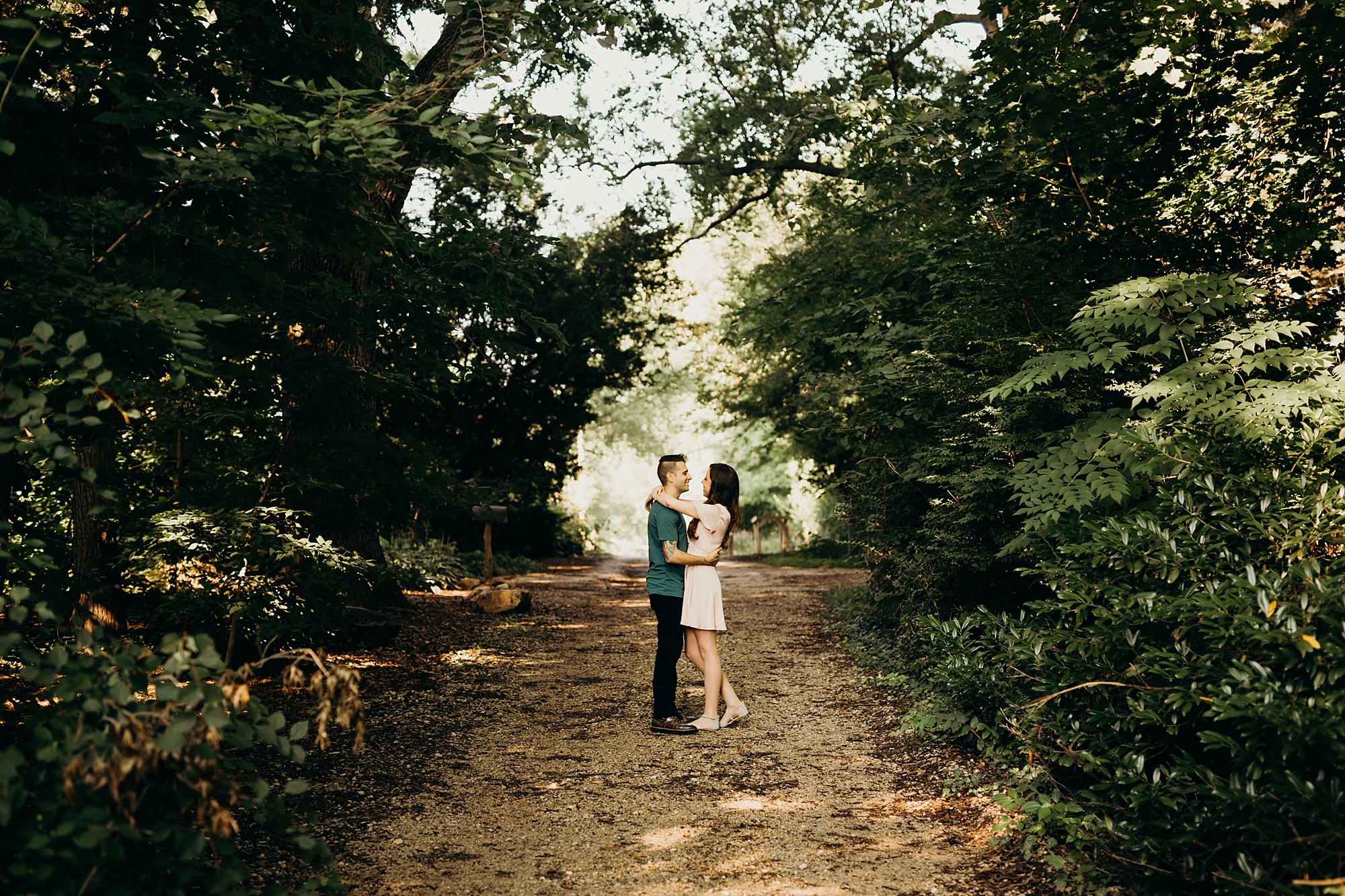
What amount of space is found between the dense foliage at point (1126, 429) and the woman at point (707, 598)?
1559mm

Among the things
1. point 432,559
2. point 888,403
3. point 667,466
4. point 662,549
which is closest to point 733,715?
point 662,549

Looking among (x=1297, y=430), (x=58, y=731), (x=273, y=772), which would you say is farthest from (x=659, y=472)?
(x=58, y=731)

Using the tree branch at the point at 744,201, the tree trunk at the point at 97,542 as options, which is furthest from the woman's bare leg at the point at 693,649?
the tree branch at the point at 744,201

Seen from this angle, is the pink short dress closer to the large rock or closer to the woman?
the woman

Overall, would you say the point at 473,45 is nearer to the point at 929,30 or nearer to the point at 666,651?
the point at 666,651

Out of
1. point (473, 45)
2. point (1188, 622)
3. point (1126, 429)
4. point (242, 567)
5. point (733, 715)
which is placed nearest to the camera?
point (1188, 622)

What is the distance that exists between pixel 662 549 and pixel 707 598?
1.67 feet

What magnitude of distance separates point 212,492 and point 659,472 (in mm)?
3521

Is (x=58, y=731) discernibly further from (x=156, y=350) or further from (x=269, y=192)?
(x=269, y=192)

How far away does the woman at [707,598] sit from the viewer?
6.53 metres

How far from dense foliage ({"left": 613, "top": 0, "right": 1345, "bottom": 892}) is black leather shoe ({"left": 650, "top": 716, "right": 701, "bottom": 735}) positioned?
5.88ft

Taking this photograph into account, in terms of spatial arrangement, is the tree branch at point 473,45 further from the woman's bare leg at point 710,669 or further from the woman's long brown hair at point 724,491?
the woman's bare leg at point 710,669

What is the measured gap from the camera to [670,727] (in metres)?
6.51

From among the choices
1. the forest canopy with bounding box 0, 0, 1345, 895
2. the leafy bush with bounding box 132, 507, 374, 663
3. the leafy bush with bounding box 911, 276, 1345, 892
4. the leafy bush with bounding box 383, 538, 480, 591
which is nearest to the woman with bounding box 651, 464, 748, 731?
the forest canopy with bounding box 0, 0, 1345, 895
